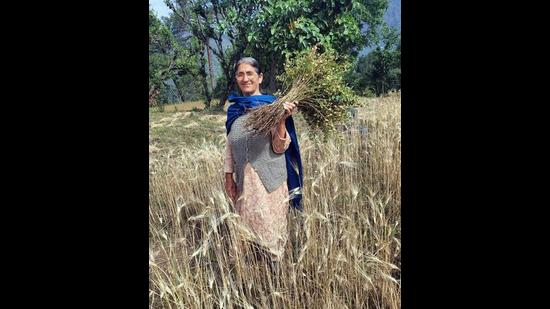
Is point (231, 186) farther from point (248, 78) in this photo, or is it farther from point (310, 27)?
point (310, 27)

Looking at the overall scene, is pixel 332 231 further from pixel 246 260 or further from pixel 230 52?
pixel 230 52

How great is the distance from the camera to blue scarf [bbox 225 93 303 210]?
1.78m

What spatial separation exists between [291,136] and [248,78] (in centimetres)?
32

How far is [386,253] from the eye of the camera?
5.90 ft

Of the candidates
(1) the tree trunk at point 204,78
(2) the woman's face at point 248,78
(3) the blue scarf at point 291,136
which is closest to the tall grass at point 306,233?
(3) the blue scarf at point 291,136

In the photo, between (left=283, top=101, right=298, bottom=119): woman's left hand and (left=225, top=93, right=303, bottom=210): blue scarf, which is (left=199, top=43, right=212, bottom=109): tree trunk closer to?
(left=225, top=93, right=303, bottom=210): blue scarf

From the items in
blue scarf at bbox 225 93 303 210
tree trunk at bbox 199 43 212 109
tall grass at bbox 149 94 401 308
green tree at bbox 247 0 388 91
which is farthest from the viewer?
tree trunk at bbox 199 43 212 109

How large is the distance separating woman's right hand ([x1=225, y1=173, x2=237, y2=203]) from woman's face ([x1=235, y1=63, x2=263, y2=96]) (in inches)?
15.9

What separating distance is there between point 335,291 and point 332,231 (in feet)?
0.79

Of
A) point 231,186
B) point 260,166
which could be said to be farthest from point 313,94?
point 231,186

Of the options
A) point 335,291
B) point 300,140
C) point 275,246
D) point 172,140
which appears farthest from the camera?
point 172,140

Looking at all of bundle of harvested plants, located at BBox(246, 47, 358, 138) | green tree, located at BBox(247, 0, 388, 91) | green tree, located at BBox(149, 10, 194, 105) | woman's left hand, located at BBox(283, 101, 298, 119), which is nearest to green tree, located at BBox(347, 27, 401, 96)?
green tree, located at BBox(247, 0, 388, 91)

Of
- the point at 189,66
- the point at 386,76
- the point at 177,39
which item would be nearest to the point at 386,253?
the point at 386,76

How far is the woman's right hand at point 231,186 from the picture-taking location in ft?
6.32
